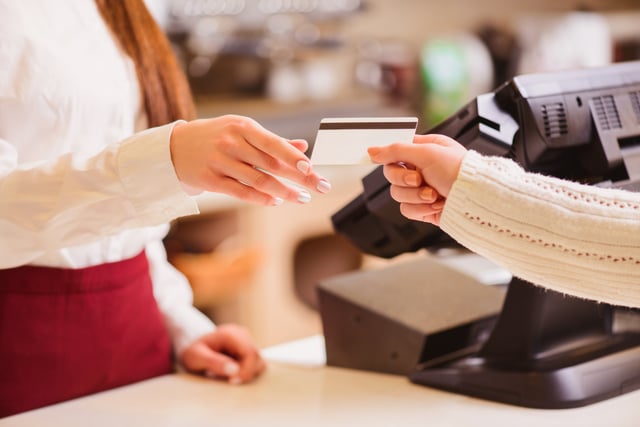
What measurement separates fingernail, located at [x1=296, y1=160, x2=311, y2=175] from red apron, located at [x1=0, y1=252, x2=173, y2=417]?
1.35 feet

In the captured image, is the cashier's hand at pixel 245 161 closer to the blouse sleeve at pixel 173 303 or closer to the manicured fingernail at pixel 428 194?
the manicured fingernail at pixel 428 194

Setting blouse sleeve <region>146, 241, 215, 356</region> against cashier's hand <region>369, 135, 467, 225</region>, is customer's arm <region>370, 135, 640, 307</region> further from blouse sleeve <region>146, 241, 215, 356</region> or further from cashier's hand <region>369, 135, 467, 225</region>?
blouse sleeve <region>146, 241, 215, 356</region>

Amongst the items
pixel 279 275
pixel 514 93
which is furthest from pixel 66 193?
pixel 279 275

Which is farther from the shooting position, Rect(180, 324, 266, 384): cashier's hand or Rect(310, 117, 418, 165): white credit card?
Rect(180, 324, 266, 384): cashier's hand

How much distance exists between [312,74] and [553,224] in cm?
231

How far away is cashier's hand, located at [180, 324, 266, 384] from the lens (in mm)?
1094

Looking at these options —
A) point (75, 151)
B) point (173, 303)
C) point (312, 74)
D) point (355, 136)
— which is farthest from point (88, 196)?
point (312, 74)

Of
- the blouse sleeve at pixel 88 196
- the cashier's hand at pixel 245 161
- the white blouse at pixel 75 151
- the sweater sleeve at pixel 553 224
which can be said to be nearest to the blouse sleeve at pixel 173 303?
the white blouse at pixel 75 151

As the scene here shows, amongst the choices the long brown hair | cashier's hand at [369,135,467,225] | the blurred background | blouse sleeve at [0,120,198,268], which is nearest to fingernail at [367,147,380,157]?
cashier's hand at [369,135,467,225]

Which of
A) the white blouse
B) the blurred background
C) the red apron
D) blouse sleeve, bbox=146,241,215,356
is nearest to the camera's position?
the white blouse

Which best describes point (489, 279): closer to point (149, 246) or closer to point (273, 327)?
point (149, 246)

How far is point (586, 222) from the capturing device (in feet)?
2.40

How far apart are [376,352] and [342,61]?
223 centimetres

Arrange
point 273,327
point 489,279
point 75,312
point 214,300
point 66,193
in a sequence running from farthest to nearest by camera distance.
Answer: point 273,327 → point 214,300 → point 489,279 → point 75,312 → point 66,193
